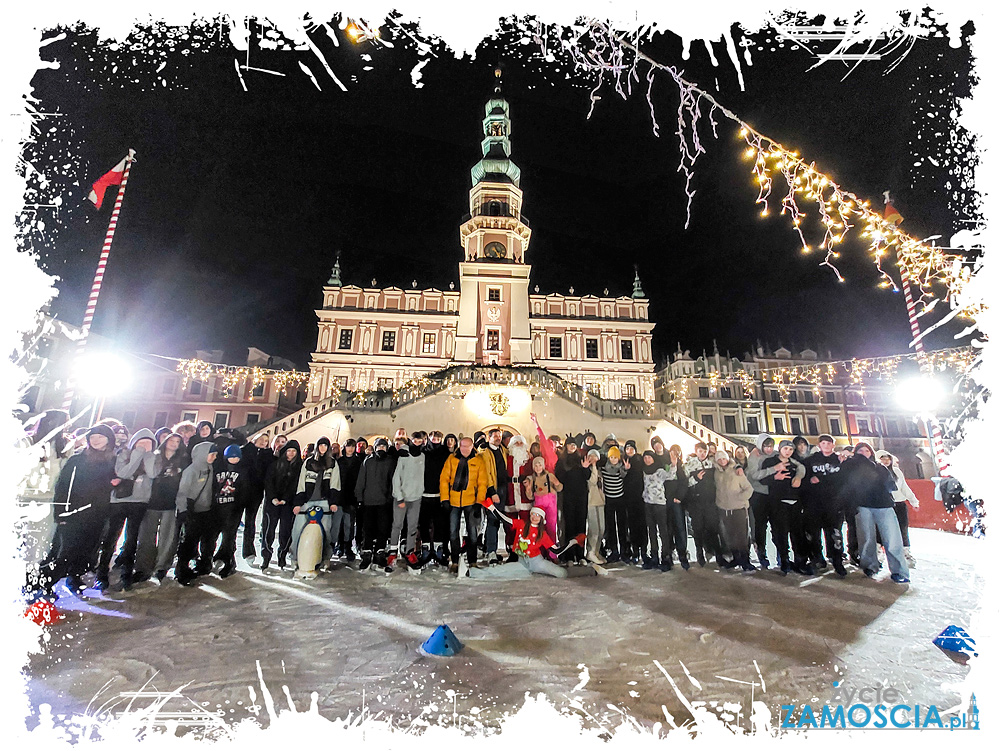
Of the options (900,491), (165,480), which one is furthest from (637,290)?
(165,480)

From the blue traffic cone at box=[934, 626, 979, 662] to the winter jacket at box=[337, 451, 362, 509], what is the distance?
7052mm

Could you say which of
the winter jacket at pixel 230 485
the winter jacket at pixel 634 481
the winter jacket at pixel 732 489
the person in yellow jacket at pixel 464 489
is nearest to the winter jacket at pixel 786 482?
the winter jacket at pixel 732 489

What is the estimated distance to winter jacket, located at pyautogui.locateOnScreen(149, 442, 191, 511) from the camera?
545 cm

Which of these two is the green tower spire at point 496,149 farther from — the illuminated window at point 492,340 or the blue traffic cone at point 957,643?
the blue traffic cone at point 957,643

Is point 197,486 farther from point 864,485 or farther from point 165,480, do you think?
point 864,485

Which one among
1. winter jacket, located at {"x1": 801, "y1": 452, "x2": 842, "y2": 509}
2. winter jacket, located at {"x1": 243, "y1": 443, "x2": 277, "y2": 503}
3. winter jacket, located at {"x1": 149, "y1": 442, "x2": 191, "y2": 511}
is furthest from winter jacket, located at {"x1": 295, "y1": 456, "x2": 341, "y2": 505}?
winter jacket, located at {"x1": 801, "y1": 452, "x2": 842, "y2": 509}

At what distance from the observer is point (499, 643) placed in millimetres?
3621

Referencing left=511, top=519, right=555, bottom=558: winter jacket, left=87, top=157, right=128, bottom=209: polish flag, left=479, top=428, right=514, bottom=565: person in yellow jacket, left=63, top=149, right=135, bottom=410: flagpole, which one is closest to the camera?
left=511, top=519, right=555, bottom=558: winter jacket

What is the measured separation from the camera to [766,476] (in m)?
6.62

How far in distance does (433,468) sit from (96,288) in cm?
996

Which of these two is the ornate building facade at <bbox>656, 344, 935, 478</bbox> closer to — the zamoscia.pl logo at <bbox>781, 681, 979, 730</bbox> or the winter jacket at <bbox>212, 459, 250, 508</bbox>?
the zamoscia.pl logo at <bbox>781, 681, 979, 730</bbox>

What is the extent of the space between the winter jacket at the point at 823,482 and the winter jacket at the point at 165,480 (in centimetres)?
934

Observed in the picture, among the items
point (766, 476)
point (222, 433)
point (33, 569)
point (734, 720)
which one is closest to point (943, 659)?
point (734, 720)

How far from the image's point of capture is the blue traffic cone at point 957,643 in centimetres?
338
